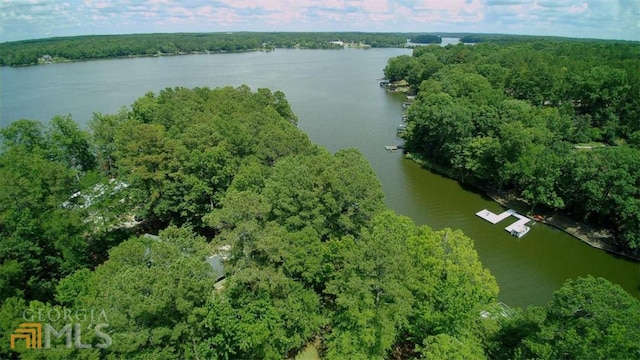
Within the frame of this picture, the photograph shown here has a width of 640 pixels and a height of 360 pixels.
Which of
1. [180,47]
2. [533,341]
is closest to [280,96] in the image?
[533,341]

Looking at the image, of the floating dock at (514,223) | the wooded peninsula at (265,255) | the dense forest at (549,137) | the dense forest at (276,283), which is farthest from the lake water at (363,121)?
the dense forest at (276,283)

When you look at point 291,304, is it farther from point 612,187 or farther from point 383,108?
point 383,108

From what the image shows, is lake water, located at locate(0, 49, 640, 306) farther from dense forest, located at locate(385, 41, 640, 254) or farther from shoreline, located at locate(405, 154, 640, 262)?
dense forest, located at locate(385, 41, 640, 254)

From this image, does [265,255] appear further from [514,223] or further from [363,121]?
[363,121]

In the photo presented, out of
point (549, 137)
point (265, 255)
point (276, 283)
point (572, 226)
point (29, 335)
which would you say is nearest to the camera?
point (29, 335)

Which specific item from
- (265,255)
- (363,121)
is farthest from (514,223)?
(363,121)

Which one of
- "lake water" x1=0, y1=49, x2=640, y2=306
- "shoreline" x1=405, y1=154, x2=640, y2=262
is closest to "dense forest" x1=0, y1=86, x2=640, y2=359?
"lake water" x1=0, y1=49, x2=640, y2=306
